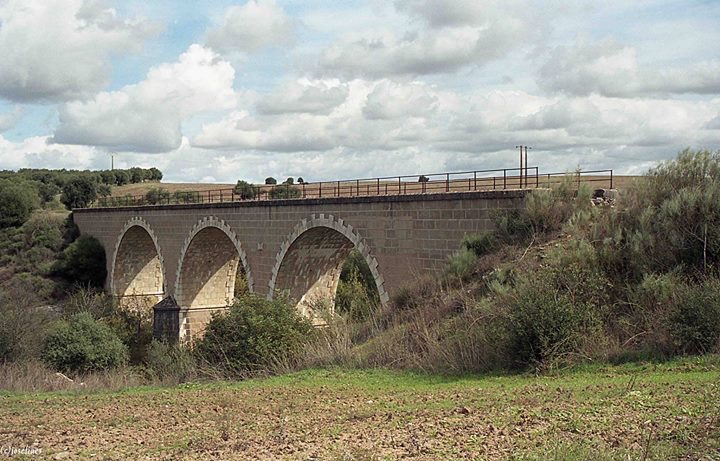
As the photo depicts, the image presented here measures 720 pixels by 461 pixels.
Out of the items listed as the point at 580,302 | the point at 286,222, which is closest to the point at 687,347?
the point at 580,302

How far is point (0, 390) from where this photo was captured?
13781 millimetres

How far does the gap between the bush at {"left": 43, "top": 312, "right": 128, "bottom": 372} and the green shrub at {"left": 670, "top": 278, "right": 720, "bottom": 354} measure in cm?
1666

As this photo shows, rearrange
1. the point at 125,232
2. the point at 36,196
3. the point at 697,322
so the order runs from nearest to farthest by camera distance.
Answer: the point at 697,322 < the point at 125,232 < the point at 36,196

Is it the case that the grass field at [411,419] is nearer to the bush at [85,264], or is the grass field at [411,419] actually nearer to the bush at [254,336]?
the bush at [254,336]

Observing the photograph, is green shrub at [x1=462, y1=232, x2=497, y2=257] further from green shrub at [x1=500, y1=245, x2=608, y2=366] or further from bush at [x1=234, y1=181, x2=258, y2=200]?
bush at [x1=234, y1=181, x2=258, y2=200]

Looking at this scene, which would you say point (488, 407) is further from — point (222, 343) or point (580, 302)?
point (222, 343)

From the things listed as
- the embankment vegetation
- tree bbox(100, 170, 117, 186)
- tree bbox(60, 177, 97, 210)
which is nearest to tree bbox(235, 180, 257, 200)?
the embankment vegetation

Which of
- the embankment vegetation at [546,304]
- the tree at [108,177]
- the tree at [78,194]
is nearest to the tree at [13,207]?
the tree at [78,194]

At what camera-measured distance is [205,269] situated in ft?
114

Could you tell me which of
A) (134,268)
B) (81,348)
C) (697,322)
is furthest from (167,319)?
(697,322)

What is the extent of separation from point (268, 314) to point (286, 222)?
9108 millimetres

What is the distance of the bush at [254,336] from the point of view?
51.3 feet

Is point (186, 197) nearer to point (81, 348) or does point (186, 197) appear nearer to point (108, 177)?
point (81, 348)

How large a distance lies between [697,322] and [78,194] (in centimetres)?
5826
